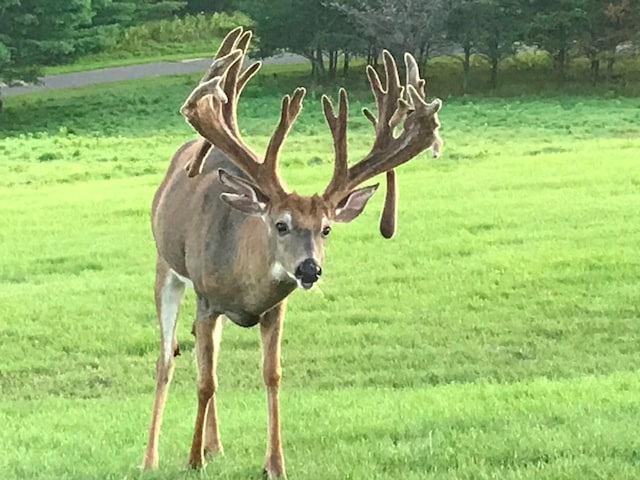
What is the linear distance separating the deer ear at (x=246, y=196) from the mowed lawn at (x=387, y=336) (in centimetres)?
96

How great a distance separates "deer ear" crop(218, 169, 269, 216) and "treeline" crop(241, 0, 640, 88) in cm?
3068

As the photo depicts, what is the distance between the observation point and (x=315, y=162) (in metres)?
18.3

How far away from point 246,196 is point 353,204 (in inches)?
16.6

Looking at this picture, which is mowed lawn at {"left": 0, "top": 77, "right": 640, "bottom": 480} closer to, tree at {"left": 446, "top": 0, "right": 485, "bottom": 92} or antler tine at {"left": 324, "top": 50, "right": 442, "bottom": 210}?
antler tine at {"left": 324, "top": 50, "right": 442, "bottom": 210}

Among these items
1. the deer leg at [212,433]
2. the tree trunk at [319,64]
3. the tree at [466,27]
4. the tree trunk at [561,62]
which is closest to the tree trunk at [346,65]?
the tree trunk at [319,64]

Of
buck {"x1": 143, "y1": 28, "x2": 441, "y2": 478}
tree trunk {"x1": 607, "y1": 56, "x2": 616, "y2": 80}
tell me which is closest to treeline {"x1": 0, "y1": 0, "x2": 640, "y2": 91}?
tree trunk {"x1": 607, "y1": 56, "x2": 616, "y2": 80}

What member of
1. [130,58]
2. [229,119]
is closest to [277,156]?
[229,119]

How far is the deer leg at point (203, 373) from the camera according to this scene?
5.15m

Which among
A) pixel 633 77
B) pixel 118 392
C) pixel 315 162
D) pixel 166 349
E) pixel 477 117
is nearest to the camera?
pixel 166 349

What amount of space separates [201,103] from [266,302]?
83cm

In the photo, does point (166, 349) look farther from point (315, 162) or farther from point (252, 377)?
point (315, 162)

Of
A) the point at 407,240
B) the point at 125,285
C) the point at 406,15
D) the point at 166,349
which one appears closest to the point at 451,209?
the point at 407,240

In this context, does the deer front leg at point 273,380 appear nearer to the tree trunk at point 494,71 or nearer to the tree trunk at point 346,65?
the tree trunk at point 494,71

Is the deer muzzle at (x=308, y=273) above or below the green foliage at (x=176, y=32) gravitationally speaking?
above
